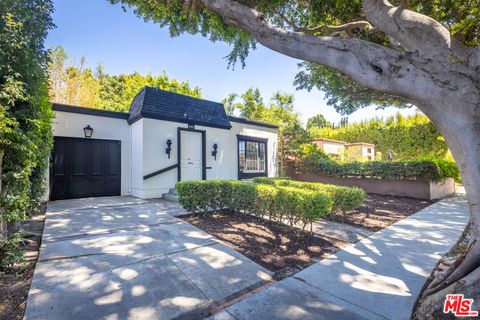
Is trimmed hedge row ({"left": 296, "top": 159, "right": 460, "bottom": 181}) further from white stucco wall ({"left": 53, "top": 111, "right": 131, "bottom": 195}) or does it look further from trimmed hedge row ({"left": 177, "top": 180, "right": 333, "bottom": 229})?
white stucco wall ({"left": 53, "top": 111, "right": 131, "bottom": 195})

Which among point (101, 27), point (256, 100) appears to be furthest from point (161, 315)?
point (256, 100)

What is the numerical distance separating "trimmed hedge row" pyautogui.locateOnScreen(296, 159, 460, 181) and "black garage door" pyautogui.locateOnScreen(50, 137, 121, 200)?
9.77 meters

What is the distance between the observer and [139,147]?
860 centimetres

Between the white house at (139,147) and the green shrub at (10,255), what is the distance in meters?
5.46

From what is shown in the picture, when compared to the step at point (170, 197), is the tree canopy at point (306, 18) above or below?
above

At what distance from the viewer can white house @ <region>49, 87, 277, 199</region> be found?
26.5ft

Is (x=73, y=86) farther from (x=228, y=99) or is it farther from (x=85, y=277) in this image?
(x=85, y=277)

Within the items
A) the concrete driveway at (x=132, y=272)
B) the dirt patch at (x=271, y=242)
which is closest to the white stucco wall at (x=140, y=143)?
the dirt patch at (x=271, y=242)

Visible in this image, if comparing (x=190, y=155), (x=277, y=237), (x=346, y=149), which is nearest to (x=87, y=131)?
(x=190, y=155)

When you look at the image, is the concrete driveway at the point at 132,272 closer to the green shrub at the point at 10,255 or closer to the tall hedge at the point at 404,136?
the green shrub at the point at 10,255

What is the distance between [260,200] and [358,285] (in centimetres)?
273

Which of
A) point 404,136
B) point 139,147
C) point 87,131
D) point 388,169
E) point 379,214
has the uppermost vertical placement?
point 404,136

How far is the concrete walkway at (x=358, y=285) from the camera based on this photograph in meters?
2.10

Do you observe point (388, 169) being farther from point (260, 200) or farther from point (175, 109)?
point (175, 109)
